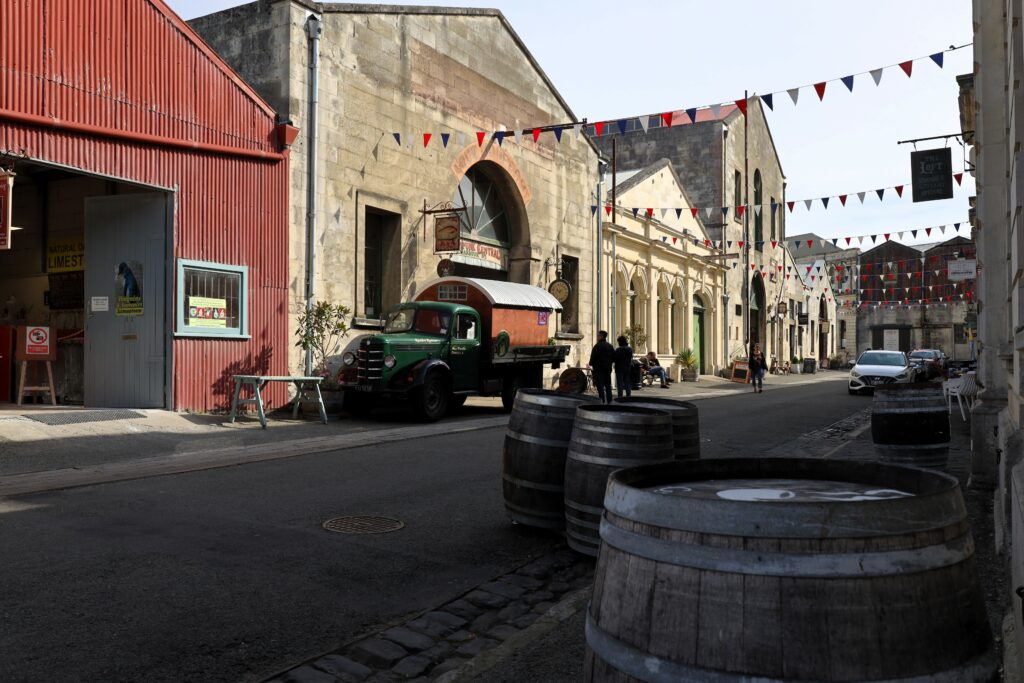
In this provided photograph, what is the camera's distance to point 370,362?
1420 centimetres

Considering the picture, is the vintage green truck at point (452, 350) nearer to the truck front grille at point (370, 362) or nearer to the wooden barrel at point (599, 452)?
the truck front grille at point (370, 362)

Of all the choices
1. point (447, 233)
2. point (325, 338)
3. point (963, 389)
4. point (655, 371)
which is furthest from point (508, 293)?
point (655, 371)

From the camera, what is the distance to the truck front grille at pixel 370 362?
46.4 ft

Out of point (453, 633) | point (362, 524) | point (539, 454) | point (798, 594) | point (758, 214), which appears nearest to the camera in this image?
point (798, 594)

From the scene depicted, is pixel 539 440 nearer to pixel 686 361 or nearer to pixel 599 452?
pixel 599 452

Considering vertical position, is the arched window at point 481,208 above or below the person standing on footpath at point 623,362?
above

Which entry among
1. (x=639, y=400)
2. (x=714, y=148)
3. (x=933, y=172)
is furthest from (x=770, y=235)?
(x=639, y=400)

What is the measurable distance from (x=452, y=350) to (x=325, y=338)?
281cm

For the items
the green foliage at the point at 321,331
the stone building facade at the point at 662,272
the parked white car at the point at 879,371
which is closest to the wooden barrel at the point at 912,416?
the green foliage at the point at 321,331

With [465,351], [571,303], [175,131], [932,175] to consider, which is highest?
A: [932,175]

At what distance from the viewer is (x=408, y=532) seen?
5.82 m

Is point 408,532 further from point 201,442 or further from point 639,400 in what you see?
point 201,442

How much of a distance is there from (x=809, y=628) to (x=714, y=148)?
4129 cm

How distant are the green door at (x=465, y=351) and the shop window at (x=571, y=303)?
9699 mm
